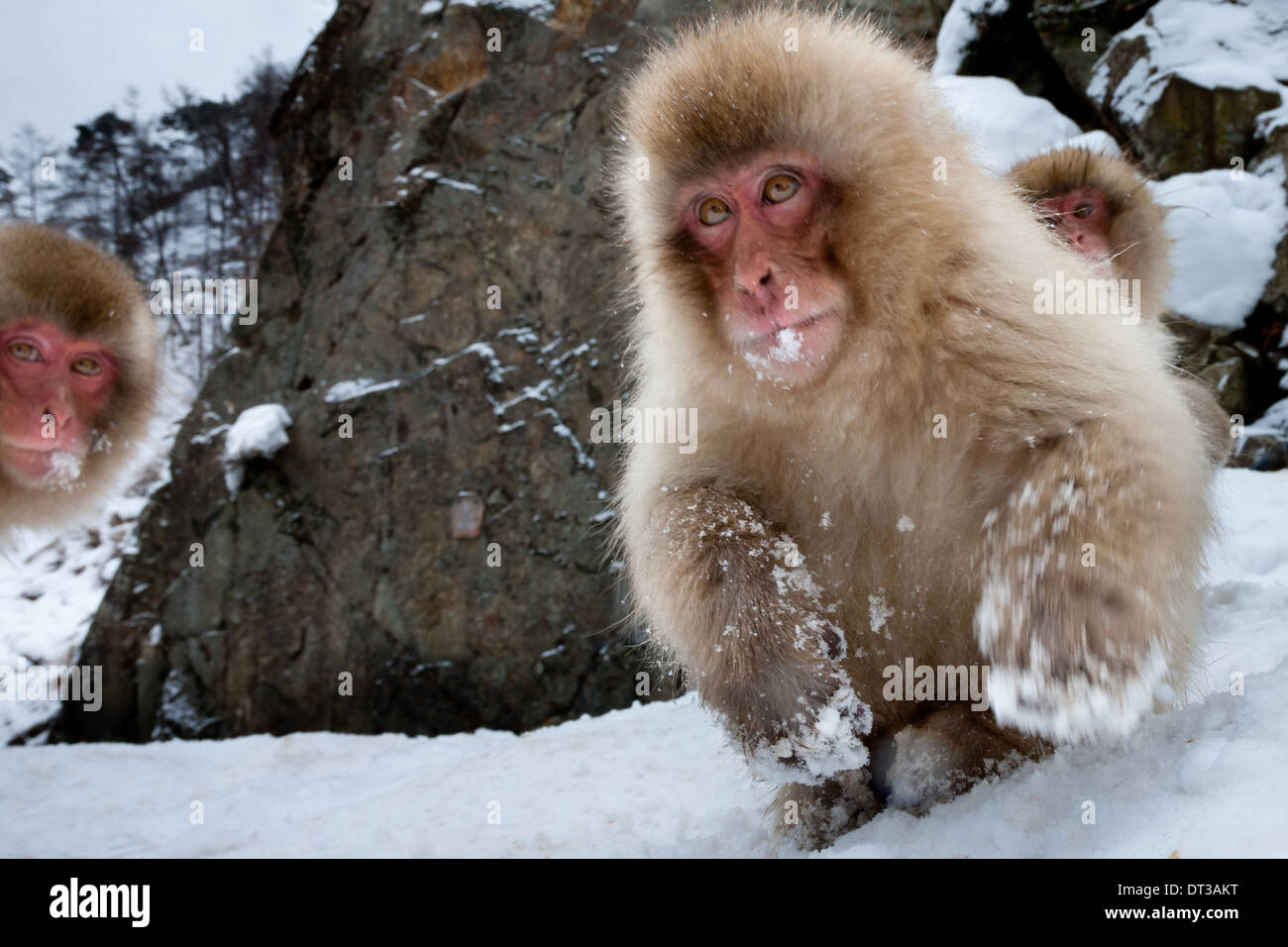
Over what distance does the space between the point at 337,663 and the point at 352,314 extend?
2.70 metres

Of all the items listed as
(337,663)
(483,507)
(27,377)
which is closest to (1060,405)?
(27,377)

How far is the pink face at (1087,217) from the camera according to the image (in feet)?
14.0

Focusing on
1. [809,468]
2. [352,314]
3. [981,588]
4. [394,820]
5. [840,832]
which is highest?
[352,314]

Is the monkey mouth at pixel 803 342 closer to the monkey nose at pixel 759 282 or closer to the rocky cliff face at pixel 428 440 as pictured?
the monkey nose at pixel 759 282

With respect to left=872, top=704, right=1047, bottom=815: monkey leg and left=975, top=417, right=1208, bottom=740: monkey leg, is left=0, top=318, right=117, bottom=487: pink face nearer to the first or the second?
left=872, top=704, right=1047, bottom=815: monkey leg

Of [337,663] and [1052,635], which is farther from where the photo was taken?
[337,663]

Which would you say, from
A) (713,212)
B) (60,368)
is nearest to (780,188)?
(713,212)

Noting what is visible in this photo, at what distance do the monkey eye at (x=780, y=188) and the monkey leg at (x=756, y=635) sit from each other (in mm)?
670

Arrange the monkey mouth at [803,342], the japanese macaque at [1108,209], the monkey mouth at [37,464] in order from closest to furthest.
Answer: the monkey mouth at [803,342]
the japanese macaque at [1108,209]
the monkey mouth at [37,464]

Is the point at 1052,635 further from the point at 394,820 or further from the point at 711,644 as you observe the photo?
the point at 394,820

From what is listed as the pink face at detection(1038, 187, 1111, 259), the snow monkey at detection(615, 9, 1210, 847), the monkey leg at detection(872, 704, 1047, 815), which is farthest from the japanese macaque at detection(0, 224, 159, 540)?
the pink face at detection(1038, 187, 1111, 259)

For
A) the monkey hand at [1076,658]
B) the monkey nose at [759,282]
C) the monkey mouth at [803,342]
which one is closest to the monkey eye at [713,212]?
the monkey nose at [759,282]

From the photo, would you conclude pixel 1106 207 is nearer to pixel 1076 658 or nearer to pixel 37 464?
pixel 1076 658

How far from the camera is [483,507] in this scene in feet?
22.0
